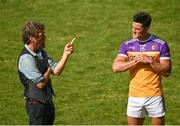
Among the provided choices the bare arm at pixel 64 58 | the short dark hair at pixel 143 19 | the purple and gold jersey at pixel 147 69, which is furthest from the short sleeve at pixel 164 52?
the bare arm at pixel 64 58

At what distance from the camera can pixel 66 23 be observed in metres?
19.1

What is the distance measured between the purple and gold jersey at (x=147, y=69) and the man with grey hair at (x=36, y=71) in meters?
1.33

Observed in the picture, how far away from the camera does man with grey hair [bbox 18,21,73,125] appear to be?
7.25 m

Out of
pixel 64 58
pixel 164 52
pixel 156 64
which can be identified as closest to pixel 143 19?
pixel 164 52

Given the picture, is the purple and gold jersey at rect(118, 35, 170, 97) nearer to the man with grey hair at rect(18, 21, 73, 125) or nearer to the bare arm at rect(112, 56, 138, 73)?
the bare arm at rect(112, 56, 138, 73)

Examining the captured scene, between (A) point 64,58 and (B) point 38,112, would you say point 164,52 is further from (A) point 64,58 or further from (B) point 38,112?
(B) point 38,112

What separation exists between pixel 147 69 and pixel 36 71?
2010 mm

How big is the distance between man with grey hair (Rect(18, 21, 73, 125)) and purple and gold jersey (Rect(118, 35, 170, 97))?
1.33 metres

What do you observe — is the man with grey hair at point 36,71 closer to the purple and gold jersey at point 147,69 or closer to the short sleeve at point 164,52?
the purple and gold jersey at point 147,69

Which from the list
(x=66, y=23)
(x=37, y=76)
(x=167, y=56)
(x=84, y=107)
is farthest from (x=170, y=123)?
(x=66, y=23)

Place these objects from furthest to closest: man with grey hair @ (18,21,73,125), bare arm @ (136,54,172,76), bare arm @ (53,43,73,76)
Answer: bare arm @ (136,54,172,76) < bare arm @ (53,43,73,76) < man with grey hair @ (18,21,73,125)

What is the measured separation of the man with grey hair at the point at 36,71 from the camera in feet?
23.8

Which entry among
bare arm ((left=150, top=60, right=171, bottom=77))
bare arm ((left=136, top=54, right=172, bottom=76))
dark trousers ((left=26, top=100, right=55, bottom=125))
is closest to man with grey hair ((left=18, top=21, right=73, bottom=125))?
dark trousers ((left=26, top=100, right=55, bottom=125))

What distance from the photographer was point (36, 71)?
7250mm
